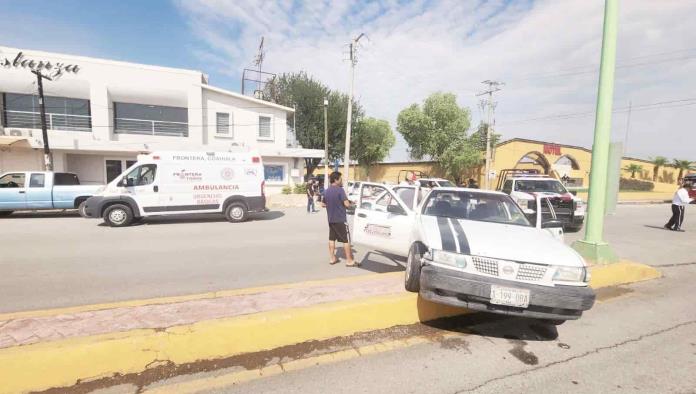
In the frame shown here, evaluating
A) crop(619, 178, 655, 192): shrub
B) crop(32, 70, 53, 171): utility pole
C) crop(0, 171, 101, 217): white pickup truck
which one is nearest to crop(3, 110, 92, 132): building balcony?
crop(32, 70, 53, 171): utility pole

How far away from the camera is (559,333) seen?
3.71 metres

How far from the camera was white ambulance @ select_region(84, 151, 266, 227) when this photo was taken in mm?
10789

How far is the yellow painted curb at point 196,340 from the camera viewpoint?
8.37 ft

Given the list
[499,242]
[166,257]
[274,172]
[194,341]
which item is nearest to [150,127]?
[274,172]

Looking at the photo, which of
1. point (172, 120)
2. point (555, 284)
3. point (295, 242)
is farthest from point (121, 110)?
point (555, 284)

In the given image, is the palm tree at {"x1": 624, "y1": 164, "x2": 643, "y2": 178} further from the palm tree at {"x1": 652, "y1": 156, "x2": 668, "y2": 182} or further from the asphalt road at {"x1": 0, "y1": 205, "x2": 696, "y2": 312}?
the asphalt road at {"x1": 0, "y1": 205, "x2": 696, "y2": 312}

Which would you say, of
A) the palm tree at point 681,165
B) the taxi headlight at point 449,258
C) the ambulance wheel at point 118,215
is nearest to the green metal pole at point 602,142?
the taxi headlight at point 449,258

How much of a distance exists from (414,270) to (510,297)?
115cm

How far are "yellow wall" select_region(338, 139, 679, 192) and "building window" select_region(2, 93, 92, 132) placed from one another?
83.0 feet

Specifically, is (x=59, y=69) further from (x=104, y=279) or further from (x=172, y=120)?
(x=104, y=279)

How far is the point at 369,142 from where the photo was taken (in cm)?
3819

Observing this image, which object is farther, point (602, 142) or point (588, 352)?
point (602, 142)

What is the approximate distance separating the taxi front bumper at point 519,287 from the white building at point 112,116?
1893 centimetres

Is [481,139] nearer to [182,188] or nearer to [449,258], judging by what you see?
[182,188]
